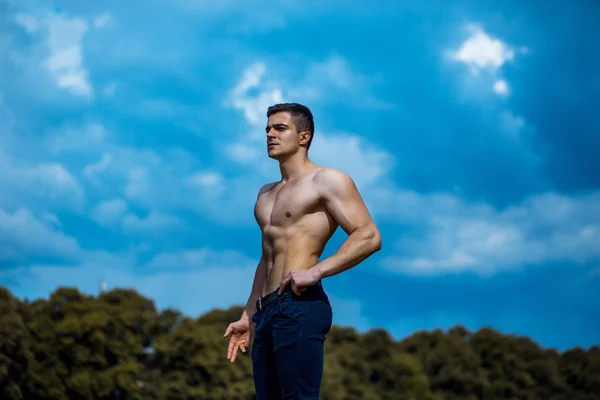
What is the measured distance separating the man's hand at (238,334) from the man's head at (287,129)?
174cm

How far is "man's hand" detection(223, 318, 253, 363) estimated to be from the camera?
931cm

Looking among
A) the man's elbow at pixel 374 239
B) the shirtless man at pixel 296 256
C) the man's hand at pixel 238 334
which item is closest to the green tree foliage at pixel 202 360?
the man's hand at pixel 238 334

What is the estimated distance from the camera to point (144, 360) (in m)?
64.2

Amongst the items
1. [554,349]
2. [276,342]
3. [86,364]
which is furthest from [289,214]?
[554,349]

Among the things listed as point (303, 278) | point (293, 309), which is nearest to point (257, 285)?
point (293, 309)

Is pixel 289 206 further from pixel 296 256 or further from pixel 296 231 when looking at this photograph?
pixel 296 256

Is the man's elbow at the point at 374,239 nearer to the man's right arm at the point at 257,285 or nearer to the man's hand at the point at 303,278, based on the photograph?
the man's hand at the point at 303,278

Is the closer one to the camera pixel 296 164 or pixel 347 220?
pixel 347 220

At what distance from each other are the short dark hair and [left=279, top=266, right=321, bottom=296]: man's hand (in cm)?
146

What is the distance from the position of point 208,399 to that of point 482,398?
2269cm

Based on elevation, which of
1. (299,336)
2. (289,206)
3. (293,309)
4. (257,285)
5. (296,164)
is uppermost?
(296,164)

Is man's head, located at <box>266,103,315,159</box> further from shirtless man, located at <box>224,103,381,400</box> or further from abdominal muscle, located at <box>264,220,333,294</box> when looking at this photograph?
abdominal muscle, located at <box>264,220,333,294</box>

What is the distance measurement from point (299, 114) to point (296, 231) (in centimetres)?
117

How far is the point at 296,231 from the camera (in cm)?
873
